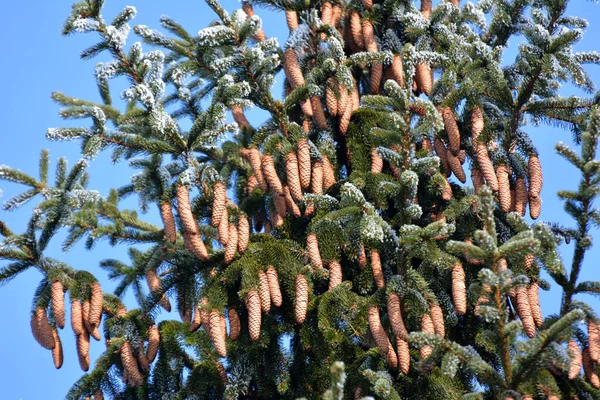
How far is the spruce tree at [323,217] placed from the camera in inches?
280

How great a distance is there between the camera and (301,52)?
29.5 ft

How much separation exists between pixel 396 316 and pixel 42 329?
2818 mm

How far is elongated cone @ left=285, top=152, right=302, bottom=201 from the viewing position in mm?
7660

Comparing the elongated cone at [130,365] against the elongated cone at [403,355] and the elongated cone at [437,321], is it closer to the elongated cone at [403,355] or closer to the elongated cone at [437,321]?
the elongated cone at [403,355]

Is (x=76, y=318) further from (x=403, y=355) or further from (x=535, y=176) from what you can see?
(x=535, y=176)

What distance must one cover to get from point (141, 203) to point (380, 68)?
2.52 meters

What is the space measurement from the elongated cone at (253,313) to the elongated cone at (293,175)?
926mm

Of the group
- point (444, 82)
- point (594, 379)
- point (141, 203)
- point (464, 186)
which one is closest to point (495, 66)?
point (444, 82)

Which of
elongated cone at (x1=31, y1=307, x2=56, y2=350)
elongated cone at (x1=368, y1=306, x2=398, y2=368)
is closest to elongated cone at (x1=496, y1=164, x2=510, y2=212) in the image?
elongated cone at (x1=368, y1=306, x2=398, y2=368)

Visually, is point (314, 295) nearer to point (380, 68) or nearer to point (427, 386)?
point (427, 386)

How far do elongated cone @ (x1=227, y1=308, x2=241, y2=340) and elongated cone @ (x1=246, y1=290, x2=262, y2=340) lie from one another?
0.29 meters

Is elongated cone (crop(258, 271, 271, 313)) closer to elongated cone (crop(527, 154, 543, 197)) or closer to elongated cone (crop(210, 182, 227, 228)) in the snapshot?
elongated cone (crop(210, 182, 227, 228))

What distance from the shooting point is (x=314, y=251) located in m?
7.57

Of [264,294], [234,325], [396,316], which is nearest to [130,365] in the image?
[234,325]
